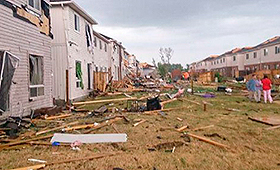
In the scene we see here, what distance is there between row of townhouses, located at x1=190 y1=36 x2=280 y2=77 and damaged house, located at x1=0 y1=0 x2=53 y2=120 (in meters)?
39.3

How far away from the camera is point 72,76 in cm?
1458

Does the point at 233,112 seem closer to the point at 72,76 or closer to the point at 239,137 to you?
the point at 239,137

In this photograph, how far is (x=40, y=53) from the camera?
10422 millimetres

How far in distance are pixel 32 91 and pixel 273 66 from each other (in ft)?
142

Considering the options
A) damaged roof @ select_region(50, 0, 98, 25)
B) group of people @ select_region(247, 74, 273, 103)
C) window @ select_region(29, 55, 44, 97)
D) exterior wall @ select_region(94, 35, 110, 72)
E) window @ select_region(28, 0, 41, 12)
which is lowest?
group of people @ select_region(247, 74, 273, 103)

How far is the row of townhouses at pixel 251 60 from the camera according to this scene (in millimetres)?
40594

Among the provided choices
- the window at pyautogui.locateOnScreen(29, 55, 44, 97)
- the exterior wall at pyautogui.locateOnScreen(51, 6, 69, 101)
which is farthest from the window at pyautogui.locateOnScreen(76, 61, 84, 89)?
the window at pyautogui.locateOnScreen(29, 55, 44, 97)

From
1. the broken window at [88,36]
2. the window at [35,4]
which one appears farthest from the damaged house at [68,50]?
the window at [35,4]

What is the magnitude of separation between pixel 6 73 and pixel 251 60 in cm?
5114

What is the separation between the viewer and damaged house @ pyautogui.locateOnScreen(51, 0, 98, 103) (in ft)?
45.9

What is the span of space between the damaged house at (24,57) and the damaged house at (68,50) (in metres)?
2.35

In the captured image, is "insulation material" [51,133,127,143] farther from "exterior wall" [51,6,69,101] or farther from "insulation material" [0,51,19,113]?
"exterior wall" [51,6,69,101]

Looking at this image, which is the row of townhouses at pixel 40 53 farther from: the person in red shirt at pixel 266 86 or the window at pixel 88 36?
the person in red shirt at pixel 266 86

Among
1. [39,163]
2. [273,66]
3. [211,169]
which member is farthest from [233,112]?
[273,66]
